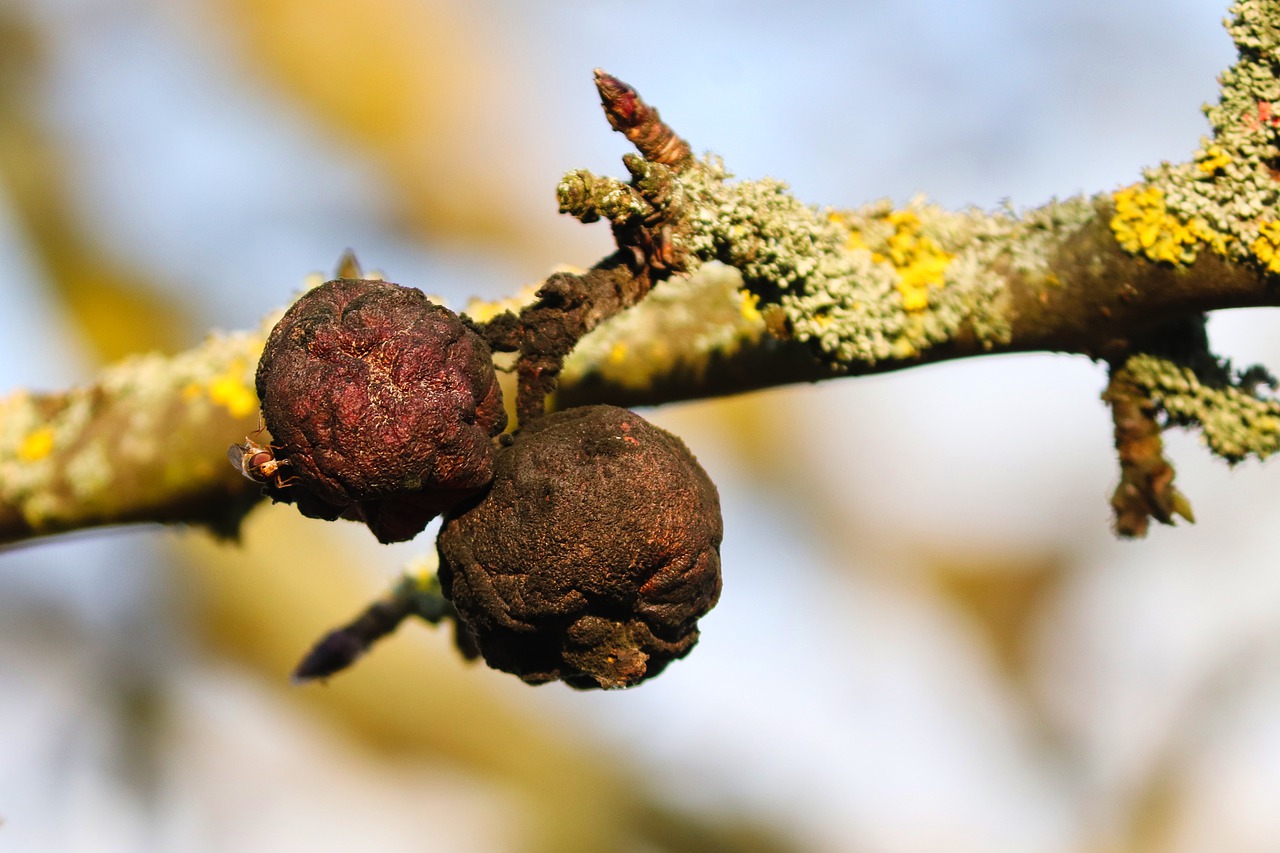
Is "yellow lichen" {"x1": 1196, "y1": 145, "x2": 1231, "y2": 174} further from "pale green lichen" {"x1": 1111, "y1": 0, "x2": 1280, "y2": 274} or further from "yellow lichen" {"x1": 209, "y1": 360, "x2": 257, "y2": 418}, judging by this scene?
"yellow lichen" {"x1": 209, "y1": 360, "x2": 257, "y2": 418}

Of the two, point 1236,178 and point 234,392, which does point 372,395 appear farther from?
point 1236,178

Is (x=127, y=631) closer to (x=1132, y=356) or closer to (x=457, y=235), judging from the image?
(x=457, y=235)

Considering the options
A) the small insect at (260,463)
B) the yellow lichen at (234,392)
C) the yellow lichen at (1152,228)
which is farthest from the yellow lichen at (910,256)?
the yellow lichen at (234,392)

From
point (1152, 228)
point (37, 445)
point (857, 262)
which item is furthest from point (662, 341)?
point (37, 445)

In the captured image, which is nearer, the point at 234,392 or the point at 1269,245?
the point at 1269,245

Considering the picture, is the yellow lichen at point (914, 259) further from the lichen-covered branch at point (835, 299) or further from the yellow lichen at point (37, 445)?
the yellow lichen at point (37, 445)

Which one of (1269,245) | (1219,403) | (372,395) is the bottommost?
(372,395)
